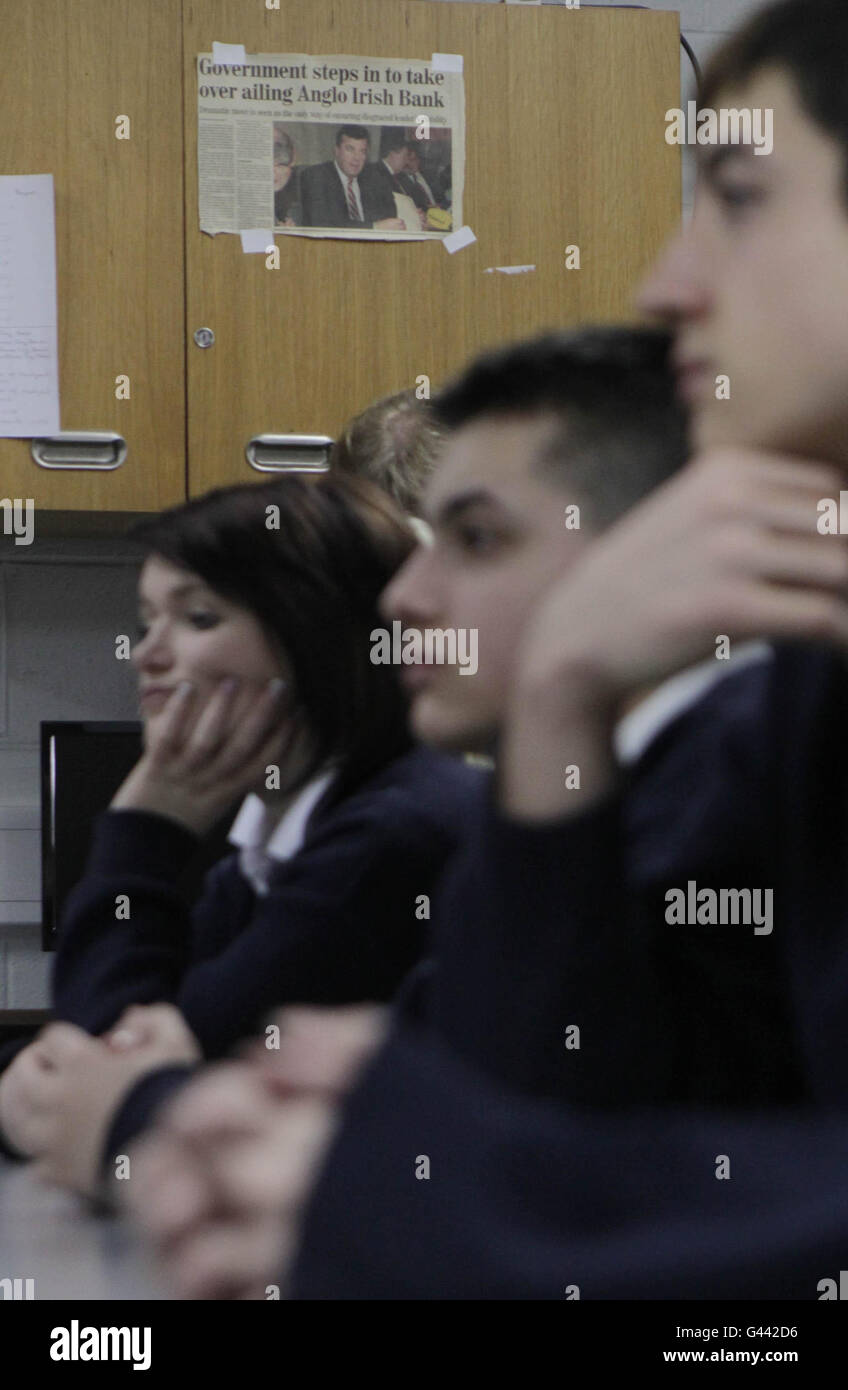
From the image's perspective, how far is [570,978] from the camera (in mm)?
373

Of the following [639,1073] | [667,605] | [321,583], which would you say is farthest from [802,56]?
[321,583]

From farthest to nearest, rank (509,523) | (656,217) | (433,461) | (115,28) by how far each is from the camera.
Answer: (656,217) < (115,28) < (433,461) < (509,523)

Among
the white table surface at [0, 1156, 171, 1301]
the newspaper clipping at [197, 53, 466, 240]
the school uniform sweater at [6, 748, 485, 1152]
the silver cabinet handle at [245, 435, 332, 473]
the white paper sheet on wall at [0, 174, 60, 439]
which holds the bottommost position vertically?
the white table surface at [0, 1156, 171, 1301]

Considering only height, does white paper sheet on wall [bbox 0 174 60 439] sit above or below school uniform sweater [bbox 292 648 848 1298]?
above

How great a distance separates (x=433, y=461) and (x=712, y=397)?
0.84 m

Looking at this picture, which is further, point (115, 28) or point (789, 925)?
point (115, 28)

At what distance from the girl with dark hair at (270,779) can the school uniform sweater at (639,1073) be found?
0.82ft

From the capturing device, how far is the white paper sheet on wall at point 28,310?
189 cm

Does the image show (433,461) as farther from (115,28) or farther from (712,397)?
(115,28)

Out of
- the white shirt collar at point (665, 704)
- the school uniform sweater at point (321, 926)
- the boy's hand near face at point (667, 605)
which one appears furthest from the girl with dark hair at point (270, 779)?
the boy's hand near face at point (667, 605)

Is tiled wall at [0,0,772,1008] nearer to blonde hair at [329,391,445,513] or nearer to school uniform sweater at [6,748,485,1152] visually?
blonde hair at [329,391,445,513]

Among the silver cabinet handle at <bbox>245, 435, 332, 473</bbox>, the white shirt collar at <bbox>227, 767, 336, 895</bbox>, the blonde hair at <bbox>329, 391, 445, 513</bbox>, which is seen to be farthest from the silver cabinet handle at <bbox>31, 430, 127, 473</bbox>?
the white shirt collar at <bbox>227, 767, 336, 895</bbox>

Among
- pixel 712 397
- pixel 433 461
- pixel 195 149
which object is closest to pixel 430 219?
pixel 195 149

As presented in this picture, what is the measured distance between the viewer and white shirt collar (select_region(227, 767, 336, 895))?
0.77 metres
